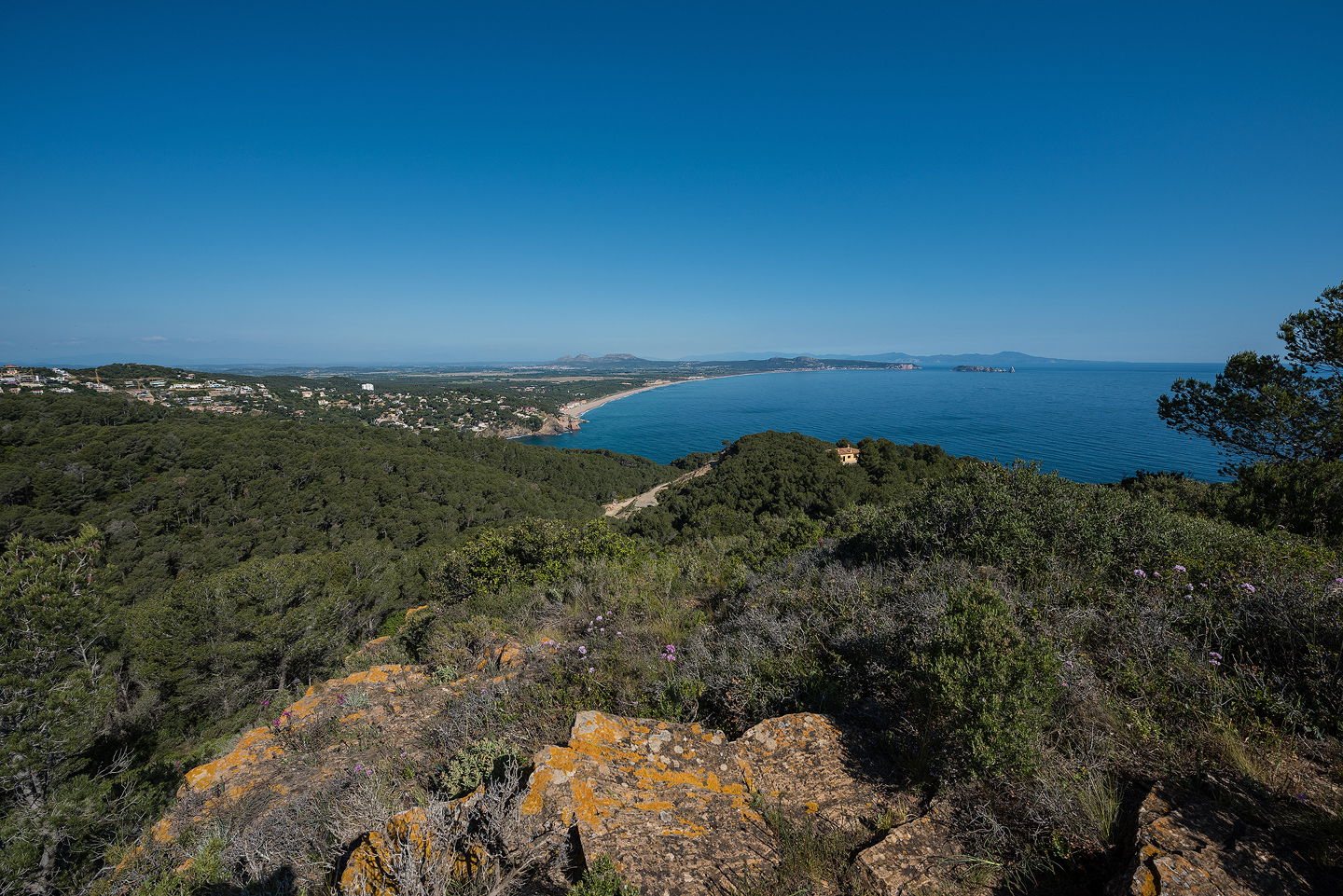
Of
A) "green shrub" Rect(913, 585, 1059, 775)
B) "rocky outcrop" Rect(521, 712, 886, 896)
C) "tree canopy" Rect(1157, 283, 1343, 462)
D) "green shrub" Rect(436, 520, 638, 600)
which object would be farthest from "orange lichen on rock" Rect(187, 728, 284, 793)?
"tree canopy" Rect(1157, 283, 1343, 462)

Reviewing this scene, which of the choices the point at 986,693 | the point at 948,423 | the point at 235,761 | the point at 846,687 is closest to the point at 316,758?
the point at 235,761

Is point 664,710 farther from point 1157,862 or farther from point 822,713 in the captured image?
point 1157,862

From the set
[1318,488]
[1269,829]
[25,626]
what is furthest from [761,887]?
[25,626]

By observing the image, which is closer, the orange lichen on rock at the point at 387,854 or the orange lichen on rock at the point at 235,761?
the orange lichen on rock at the point at 387,854

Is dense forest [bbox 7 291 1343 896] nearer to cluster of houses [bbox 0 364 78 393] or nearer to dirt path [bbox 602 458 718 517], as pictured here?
dirt path [bbox 602 458 718 517]

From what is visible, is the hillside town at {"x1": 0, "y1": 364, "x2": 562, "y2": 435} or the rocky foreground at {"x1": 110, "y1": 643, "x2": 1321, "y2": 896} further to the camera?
the hillside town at {"x1": 0, "y1": 364, "x2": 562, "y2": 435}

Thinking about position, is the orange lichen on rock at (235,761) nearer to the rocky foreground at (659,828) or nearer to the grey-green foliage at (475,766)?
the rocky foreground at (659,828)

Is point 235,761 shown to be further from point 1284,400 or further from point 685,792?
point 1284,400

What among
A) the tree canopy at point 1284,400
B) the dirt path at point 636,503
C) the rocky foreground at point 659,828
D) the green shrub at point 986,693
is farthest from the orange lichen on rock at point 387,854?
Answer: the dirt path at point 636,503

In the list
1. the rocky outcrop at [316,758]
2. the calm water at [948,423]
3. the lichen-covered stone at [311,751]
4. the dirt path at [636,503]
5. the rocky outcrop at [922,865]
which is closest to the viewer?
the rocky outcrop at [922,865]

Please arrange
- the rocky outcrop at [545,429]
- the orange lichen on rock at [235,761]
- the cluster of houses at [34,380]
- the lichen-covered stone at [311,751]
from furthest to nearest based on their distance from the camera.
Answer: the rocky outcrop at [545,429], the cluster of houses at [34,380], the orange lichen on rock at [235,761], the lichen-covered stone at [311,751]
